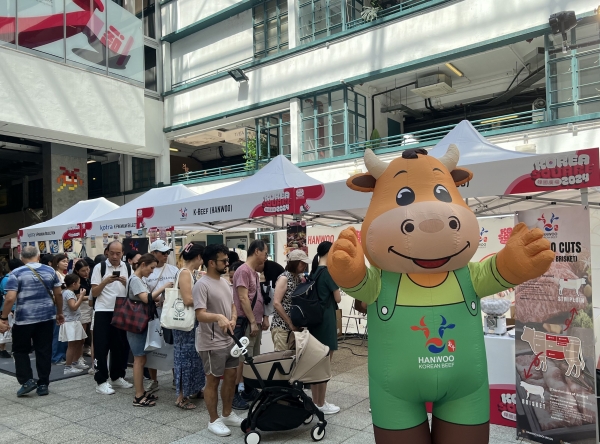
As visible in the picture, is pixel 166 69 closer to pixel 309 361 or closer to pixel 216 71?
pixel 216 71

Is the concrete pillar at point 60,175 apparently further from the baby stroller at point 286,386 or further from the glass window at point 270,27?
the baby stroller at point 286,386

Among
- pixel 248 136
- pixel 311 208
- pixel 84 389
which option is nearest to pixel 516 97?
pixel 248 136

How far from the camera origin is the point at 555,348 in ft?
12.5

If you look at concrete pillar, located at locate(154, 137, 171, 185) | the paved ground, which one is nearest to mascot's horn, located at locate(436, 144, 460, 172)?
the paved ground

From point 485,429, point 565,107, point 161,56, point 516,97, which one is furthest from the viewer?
point 161,56

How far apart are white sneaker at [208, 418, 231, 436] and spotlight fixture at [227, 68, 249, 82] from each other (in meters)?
12.1

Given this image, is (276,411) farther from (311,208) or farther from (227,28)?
(227,28)

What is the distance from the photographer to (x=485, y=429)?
8.99 feet

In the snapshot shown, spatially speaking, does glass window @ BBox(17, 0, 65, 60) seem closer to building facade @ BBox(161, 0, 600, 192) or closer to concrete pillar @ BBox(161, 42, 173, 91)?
concrete pillar @ BBox(161, 42, 173, 91)

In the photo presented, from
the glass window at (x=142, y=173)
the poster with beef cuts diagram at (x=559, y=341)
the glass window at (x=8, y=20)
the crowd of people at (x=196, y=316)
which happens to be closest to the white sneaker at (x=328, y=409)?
the crowd of people at (x=196, y=316)

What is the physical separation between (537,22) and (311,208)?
741cm

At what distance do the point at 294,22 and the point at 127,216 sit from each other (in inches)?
316

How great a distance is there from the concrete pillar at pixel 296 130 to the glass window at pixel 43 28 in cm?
731

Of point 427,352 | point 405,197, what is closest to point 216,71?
point 405,197
